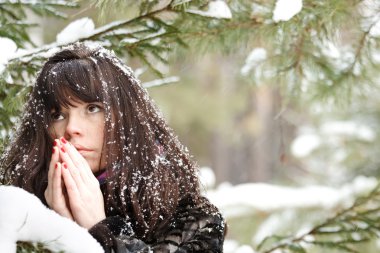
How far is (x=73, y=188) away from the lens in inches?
72.2

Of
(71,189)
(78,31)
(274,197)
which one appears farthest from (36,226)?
(274,197)

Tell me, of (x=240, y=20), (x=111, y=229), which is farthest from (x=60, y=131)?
(x=240, y=20)

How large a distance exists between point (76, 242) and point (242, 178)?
47.6 feet

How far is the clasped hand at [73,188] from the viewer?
184 centimetres

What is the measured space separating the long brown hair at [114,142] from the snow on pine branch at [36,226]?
0.41m

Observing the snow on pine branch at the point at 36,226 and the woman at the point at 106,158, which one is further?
the woman at the point at 106,158

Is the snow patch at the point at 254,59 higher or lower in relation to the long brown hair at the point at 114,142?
higher

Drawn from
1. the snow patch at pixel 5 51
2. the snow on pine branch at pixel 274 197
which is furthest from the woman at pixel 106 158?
the snow on pine branch at pixel 274 197

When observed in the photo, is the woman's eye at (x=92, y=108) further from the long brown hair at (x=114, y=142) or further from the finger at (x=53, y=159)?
the finger at (x=53, y=159)

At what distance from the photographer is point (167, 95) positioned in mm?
11773

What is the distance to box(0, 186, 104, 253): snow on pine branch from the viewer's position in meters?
1.46

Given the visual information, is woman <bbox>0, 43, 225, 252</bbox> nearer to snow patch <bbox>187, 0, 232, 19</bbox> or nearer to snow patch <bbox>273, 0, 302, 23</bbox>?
snow patch <bbox>187, 0, 232, 19</bbox>

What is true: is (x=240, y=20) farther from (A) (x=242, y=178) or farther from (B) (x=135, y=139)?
(A) (x=242, y=178)

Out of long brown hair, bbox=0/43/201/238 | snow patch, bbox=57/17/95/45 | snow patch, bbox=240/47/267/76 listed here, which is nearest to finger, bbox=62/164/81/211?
long brown hair, bbox=0/43/201/238
